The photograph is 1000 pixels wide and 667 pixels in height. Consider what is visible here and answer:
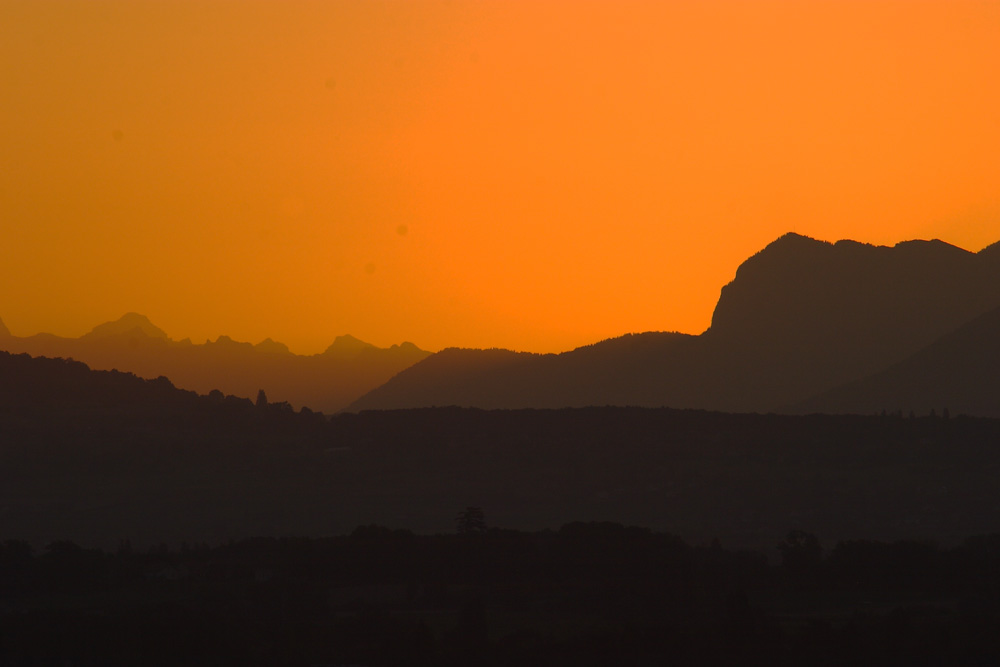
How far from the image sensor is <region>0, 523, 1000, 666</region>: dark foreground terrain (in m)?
104

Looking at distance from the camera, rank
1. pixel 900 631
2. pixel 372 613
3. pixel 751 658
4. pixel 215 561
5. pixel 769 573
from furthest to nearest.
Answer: pixel 215 561
pixel 769 573
pixel 372 613
pixel 900 631
pixel 751 658

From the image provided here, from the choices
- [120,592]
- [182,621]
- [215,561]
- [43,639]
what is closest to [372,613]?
[182,621]

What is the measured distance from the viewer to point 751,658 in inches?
3905

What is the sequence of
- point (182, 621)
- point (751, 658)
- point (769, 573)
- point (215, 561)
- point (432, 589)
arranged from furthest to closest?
point (215, 561)
point (769, 573)
point (432, 589)
point (182, 621)
point (751, 658)

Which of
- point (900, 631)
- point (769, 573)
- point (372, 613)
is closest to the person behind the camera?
point (900, 631)

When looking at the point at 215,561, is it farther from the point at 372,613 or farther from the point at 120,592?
the point at 372,613

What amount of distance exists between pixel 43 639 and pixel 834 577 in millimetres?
87071

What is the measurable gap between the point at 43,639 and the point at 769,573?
86138 millimetres

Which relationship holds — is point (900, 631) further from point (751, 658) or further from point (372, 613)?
point (372, 613)

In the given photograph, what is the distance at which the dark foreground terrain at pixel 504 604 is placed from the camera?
10394cm

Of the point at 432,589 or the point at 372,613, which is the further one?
the point at 432,589

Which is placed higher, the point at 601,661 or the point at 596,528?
the point at 596,528

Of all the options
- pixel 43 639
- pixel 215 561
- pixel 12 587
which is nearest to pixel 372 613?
pixel 43 639

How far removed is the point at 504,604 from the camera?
14188cm
